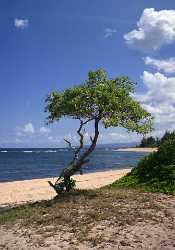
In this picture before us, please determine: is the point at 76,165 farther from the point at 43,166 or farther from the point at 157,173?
the point at 43,166

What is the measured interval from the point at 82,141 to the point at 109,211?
5.31m

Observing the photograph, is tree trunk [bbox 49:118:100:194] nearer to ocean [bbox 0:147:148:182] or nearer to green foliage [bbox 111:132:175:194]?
green foliage [bbox 111:132:175:194]

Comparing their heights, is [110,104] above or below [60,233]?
above

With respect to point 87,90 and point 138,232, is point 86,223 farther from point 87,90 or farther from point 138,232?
point 87,90

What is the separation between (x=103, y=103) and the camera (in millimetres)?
18375

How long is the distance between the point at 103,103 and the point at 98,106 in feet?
1.04

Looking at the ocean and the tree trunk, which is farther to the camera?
the ocean

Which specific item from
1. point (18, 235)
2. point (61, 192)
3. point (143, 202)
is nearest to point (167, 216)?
point (143, 202)

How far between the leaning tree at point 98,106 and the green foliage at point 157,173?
2299mm

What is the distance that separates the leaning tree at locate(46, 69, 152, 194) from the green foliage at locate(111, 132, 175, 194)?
2.30 meters

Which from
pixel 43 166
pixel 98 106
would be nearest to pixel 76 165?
pixel 98 106

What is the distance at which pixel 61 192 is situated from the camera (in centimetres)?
1930

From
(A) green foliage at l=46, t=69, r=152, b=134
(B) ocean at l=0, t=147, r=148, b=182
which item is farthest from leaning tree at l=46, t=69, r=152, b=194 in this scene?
(B) ocean at l=0, t=147, r=148, b=182

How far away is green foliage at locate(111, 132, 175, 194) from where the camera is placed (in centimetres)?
1888
